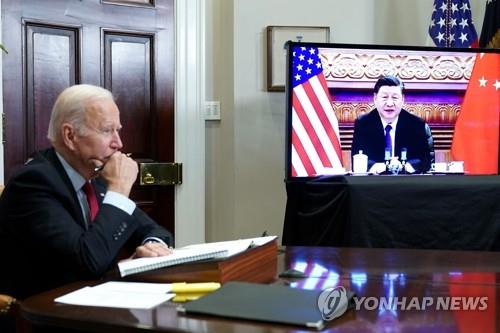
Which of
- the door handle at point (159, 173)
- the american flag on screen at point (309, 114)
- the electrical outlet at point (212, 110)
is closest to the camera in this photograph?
the american flag on screen at point (309, 114)

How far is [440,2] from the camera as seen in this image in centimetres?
376

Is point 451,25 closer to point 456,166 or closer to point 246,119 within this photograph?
point 456,166

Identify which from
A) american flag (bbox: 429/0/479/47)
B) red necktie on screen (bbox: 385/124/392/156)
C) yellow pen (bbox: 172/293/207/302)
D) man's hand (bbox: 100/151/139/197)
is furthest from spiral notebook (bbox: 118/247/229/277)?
american flag (bbox: 429/0/479/47)

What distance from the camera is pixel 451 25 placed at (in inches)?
147

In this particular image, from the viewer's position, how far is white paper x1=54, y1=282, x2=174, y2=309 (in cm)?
128

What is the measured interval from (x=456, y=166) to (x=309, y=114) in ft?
2.69

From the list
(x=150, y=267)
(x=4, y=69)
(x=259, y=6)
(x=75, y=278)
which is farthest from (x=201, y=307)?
(x=259, y=6)

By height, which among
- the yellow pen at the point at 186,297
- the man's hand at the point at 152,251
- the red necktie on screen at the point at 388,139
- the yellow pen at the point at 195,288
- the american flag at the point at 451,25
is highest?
the american flag at the point at 451,25

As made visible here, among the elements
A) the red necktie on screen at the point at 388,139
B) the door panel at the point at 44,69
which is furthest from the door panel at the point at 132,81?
the red necktie on screen at the point at 388,139

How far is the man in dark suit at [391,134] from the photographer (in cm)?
337

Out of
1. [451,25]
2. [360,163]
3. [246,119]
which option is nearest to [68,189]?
[360,163]

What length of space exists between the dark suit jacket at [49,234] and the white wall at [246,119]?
6.55ft

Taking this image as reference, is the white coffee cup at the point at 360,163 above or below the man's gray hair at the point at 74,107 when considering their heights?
below

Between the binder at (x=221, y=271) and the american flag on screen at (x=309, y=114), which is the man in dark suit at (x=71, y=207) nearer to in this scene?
the binder at (x=221, y=271)
